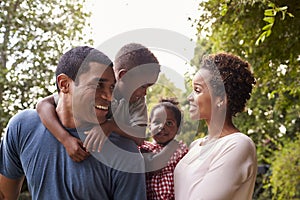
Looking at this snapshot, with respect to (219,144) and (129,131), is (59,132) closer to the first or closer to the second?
(129,131)

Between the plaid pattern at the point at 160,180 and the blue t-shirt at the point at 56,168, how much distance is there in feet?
1.00

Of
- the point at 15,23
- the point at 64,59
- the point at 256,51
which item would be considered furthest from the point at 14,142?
the point at 15,23

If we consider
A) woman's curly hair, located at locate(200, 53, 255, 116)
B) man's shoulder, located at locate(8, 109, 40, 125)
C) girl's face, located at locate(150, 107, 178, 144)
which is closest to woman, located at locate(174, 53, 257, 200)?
woman's curly hair, located at locate(200, 53, 255, 116)

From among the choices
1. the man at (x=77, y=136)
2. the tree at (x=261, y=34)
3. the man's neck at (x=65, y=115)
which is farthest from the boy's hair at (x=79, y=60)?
the tree at (x=261, y=34)

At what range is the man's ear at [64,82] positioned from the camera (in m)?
1.91

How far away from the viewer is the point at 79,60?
189cm

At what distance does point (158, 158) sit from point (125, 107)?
0.29m

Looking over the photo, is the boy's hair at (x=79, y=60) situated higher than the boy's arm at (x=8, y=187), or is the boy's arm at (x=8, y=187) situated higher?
the boy's hair at (x=79, y=60)

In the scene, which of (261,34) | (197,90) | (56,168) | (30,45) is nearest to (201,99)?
(197,90)

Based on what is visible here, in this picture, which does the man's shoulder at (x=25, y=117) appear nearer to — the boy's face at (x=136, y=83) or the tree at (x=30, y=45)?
the boy's face at (x=136, y=83)

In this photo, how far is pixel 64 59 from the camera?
1.92 meters

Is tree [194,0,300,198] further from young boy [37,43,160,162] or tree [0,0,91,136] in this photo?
tree [0,0,91,136]

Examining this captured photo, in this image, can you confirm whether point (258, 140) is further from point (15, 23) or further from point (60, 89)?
point (60, 89)

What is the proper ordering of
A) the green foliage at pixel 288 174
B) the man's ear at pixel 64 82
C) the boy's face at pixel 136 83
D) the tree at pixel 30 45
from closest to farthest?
the man's ear at pixel 64 82 → the boy's face at pixel 136 83 → the tree at pixel 30 45 → the green foliage at pixel 288 174
